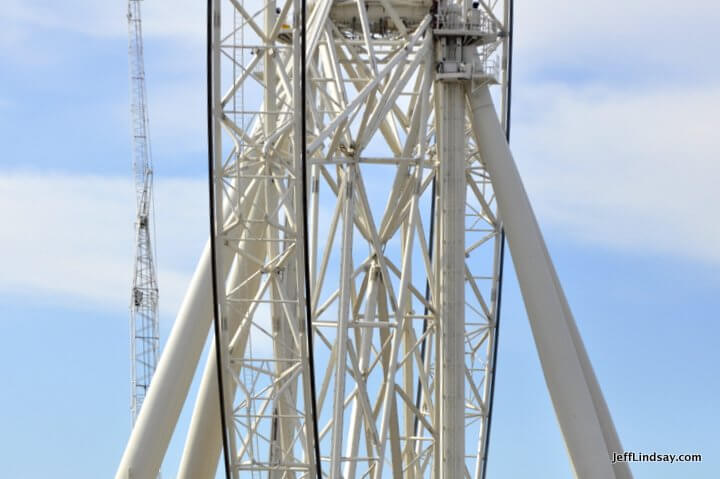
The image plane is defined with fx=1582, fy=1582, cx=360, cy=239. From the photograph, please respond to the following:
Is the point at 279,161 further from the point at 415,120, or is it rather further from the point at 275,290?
the point at 415,120

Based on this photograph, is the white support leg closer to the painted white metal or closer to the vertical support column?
the vertical support column

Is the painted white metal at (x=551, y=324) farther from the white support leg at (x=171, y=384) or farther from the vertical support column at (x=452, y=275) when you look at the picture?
the white support leg at (x=171, y=384)

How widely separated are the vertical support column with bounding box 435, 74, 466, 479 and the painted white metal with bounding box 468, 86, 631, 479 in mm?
773

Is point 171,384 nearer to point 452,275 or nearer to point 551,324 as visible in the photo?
point 452,275

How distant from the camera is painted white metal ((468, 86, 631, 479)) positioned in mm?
46594

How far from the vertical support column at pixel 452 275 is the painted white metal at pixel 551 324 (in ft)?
2.54

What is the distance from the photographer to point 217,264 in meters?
41.5

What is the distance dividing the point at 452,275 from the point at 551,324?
4.04 meters

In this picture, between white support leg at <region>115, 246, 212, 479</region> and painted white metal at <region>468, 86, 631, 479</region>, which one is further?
painted white metal at <region>468, 86, 631, 479</region>

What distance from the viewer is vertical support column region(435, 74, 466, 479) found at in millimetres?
49688

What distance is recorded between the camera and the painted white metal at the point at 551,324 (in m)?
46.6

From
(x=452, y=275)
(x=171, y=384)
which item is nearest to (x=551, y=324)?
(x=452, y=275)

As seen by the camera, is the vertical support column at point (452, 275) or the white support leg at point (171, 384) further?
the vertical support column at point (452, 275)

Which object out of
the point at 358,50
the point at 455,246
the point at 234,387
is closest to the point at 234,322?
the point at 234,387
